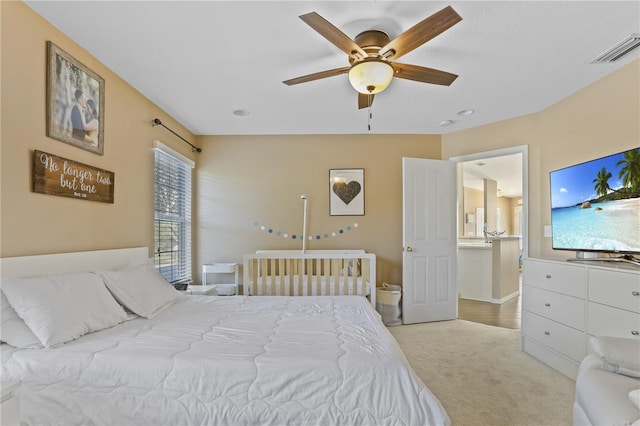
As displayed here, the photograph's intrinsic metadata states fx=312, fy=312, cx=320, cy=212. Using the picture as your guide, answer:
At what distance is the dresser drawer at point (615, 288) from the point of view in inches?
76.9

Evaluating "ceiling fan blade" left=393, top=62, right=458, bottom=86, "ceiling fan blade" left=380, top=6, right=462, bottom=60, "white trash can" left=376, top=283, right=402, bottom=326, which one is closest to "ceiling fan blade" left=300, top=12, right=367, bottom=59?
"ceiling fan blade" left=380, top=6, right=462, bottom=60

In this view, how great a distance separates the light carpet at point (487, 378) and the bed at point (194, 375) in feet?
3.03

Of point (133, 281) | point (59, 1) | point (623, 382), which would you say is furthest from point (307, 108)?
point (623, 382)

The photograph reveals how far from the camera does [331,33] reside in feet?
5.39

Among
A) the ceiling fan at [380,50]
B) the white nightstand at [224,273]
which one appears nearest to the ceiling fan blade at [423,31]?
the ceiling fan at [380,50]

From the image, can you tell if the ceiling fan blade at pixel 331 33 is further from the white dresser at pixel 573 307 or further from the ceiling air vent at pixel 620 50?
the white dresser at pixel 573 307

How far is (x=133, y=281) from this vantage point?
2.14 meters

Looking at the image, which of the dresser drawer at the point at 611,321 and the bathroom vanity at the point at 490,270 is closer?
the dresser drawer at the point at 611,321

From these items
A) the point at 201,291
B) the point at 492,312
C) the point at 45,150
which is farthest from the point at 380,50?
the point at 492,312

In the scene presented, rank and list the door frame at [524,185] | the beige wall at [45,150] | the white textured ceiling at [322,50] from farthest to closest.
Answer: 1. the door frame at [524,185]
2. the white textured ceiling at [322,50]
3. the beige wall at [45,150]

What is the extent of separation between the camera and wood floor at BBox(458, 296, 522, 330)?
3.93m

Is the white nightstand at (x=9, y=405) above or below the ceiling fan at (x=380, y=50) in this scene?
below

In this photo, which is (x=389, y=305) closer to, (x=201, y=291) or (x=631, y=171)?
(x=201, y=291)

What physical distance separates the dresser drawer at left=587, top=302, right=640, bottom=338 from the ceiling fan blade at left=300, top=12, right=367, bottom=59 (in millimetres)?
2323
